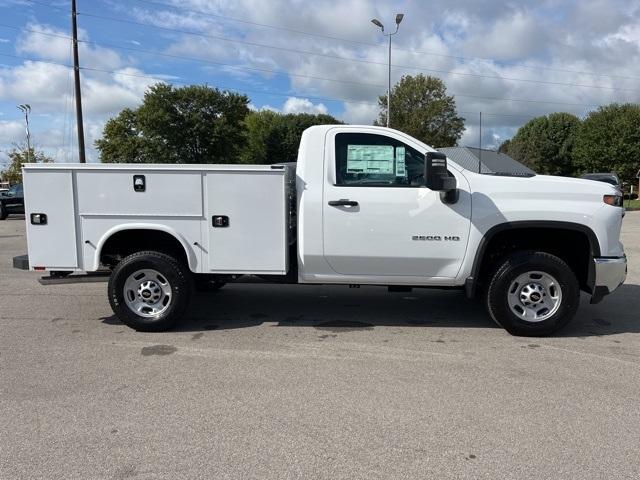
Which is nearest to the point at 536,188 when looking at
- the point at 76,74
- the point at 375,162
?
the point at 375,162

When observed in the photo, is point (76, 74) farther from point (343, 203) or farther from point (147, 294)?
point (343, 203)

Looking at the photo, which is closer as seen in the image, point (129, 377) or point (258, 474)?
point (258, 474)

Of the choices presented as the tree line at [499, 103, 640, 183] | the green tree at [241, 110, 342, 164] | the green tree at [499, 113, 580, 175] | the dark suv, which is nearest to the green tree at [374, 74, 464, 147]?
the tree line at [499, 103, 640, 183]

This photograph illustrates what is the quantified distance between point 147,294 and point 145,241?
1.93 ft

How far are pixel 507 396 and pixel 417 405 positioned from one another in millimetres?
731

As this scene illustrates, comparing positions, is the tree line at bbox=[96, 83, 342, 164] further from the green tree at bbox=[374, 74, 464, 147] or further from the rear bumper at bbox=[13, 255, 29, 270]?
the rear bumper at bbox=[13, 255, 29, 270]

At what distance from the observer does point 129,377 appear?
4.37 m

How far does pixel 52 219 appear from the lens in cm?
544

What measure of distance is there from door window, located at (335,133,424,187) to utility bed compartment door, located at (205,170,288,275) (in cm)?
65

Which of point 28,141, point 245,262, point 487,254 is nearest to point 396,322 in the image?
point 487,254

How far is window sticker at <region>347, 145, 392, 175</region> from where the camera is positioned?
5.41 m

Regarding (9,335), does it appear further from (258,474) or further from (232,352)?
(258,474)

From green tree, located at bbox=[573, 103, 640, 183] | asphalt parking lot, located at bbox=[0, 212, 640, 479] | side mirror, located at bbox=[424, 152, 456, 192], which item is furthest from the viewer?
green tree, located at bbox=[573, 103, 640, 183]

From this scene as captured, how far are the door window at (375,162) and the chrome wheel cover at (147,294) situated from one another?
7.04 feet
